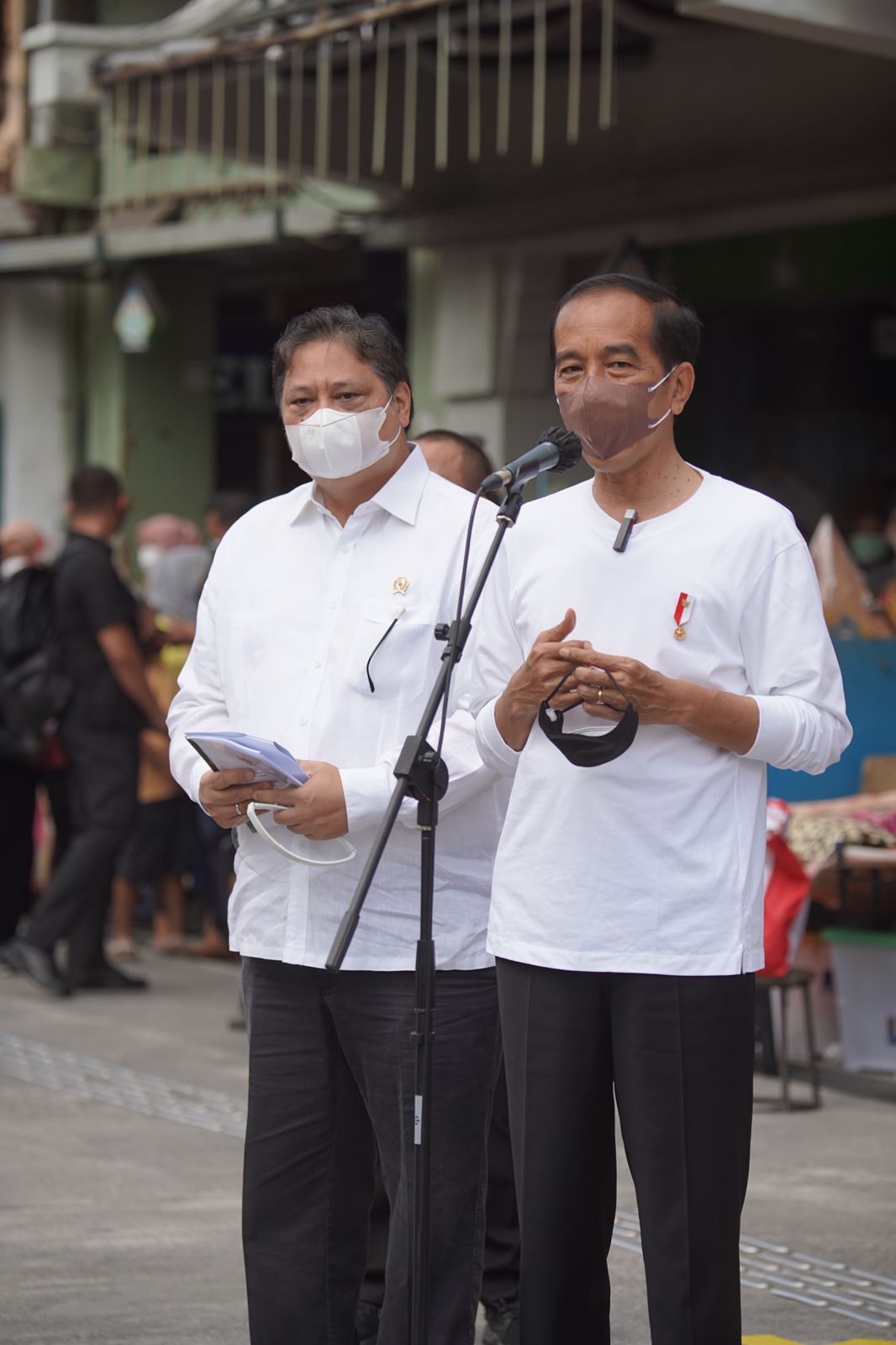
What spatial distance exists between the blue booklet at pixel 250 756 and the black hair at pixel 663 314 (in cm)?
81

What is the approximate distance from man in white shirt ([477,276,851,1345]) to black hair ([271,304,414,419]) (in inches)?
17.7

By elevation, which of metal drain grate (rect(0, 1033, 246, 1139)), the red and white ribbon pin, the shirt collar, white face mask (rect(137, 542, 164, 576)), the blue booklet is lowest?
metal drain grate (rect(0, 1033, 246, 1139))

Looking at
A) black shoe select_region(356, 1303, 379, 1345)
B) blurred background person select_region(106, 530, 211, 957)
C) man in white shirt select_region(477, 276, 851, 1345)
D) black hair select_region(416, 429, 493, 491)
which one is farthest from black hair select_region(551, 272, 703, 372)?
blurred background person select_region(106, 530, 211, 957)

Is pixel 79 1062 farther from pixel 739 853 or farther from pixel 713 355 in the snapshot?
pixel 713 355

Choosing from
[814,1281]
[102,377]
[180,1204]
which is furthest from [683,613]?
[102,377]

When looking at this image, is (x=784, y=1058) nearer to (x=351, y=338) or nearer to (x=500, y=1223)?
(x=500, y=1223)

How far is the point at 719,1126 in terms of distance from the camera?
3316 millimetres

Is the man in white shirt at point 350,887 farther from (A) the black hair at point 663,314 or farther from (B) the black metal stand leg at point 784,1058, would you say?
(B) the black metal stand leg at point 784,1058

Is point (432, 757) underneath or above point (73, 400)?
underneath

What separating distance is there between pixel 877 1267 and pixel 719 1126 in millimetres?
2294

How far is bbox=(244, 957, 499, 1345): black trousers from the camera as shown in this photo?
11.9 ft

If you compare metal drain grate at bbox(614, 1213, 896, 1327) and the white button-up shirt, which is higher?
the white button-up shirt

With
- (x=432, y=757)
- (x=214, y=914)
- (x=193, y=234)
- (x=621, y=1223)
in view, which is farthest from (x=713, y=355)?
(x=432, y=757)

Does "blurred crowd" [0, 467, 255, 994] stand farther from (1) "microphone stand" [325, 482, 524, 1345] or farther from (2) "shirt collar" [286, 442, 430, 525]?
(1) "microphone stand" [325, 482, 524, 1345]
